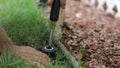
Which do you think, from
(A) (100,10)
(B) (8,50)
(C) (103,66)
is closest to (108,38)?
(C) (103,66)

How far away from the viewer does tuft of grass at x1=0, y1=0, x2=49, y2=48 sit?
4062 millimetres

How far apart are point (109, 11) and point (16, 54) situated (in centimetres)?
327

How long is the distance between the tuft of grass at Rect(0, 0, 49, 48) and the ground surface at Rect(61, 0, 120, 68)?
26 centimetres

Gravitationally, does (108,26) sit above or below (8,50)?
below

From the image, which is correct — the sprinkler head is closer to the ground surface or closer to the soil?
the ground surface

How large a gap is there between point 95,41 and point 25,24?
30.0 inches

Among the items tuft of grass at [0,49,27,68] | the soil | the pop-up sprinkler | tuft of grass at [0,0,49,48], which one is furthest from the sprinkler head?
tuft of grass at [0,49,27,68]

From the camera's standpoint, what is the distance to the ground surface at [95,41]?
3.68m

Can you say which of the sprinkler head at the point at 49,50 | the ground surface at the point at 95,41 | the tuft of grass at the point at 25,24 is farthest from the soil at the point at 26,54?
the tuft of grass at the point at 25,24

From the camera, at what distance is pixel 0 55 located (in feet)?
10.8

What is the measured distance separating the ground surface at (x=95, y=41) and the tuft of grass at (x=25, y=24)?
26 centimetres

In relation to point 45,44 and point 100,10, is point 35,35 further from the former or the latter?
point 100,10

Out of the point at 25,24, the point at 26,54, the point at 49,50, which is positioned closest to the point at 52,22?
the point at 49,50

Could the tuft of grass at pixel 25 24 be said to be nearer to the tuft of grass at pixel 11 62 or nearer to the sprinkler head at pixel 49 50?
the sprinkler head at pixel 49 50
